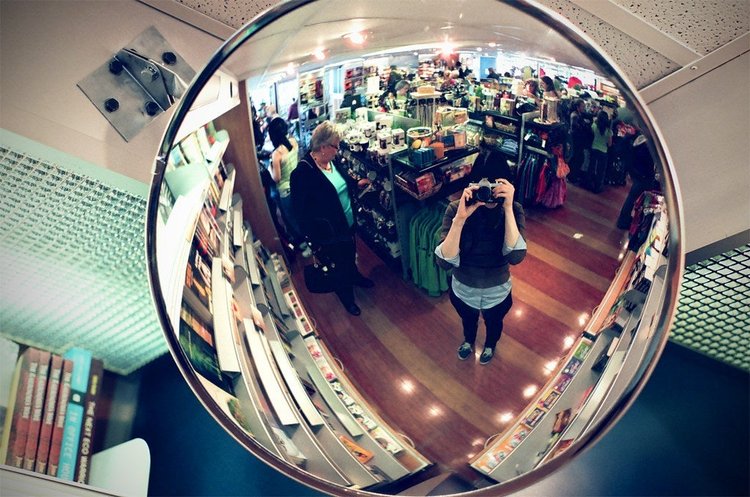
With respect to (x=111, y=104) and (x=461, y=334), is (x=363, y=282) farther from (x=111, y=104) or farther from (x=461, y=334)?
(x=111, y=104)

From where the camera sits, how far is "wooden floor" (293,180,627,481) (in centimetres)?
51

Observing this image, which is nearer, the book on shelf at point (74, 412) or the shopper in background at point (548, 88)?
the shopper in background at point (548, 88)

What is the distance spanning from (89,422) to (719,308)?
1.43 m

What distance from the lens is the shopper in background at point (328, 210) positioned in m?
0.51

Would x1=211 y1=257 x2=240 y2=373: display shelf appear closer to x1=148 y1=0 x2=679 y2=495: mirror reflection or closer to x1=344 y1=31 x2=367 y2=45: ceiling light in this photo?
x1=148 y1=0 x2=679 y2=495: mirror reflection

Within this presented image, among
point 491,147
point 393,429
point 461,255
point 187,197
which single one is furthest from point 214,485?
point 491,147

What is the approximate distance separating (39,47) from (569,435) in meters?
0.97

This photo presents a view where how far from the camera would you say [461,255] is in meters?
0.52

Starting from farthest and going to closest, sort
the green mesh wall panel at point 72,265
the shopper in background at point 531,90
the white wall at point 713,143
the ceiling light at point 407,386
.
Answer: the green mesh wall panel at point 72,265
the white wall at point 713,143
the ceiling light at point 407,386
the shopper in background at point 531,90

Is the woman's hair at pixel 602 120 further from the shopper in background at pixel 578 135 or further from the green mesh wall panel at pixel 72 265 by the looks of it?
the green mesh wall panel at pixel 72 265

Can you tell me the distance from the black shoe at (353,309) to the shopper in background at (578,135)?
11.6 inches

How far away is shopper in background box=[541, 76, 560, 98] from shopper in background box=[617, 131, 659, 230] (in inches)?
4.1

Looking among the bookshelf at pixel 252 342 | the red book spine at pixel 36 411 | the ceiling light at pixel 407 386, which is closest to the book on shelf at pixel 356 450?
the bookshelf at pixel 252 342

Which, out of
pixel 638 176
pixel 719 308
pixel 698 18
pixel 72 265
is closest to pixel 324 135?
pixel 638 176
